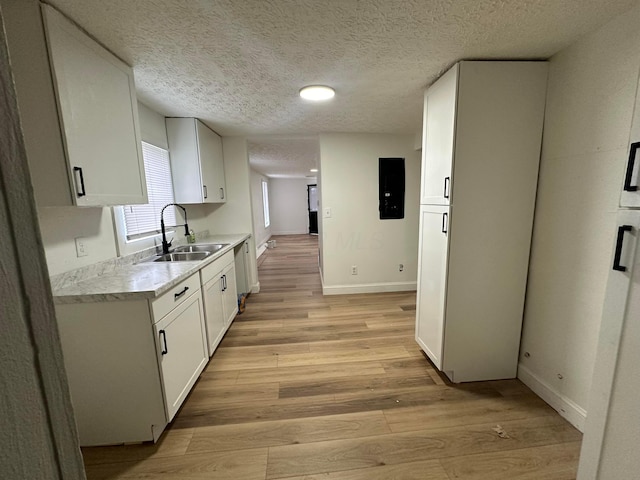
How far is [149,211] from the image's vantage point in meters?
2.45

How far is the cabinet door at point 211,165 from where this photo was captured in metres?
2.84

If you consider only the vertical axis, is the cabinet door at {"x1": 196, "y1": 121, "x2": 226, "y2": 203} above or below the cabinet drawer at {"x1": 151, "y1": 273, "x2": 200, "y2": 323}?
above

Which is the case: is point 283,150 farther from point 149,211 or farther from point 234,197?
point 149,211

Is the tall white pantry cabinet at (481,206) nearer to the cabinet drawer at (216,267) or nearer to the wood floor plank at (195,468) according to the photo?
the wood floor plank at (195,468)

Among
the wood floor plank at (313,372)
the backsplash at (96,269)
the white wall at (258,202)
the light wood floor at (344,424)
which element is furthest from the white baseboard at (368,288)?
the white wall at (258,202)

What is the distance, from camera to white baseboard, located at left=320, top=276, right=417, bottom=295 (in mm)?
3699

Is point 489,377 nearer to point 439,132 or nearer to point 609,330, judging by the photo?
point 609,330

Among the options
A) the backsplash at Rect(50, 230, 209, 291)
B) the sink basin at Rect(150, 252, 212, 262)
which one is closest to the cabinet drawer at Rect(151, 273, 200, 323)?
the backsplash at Rect(50, 230, 209, 291)

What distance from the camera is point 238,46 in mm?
1466

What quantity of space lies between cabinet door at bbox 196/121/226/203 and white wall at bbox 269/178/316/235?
19.9ft

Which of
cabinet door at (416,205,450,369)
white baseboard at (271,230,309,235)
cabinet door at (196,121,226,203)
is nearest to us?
cabinet door at (416,205,450,369)

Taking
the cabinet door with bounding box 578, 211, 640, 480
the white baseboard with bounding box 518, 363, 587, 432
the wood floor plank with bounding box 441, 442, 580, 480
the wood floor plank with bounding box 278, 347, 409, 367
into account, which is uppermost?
the cabinet door with bounding box 578, 211, 640, 480

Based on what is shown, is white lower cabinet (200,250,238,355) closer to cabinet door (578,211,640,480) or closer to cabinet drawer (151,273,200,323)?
cabinet drawer (151,273,200,323)

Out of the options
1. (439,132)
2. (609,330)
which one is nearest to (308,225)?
(439,132)
